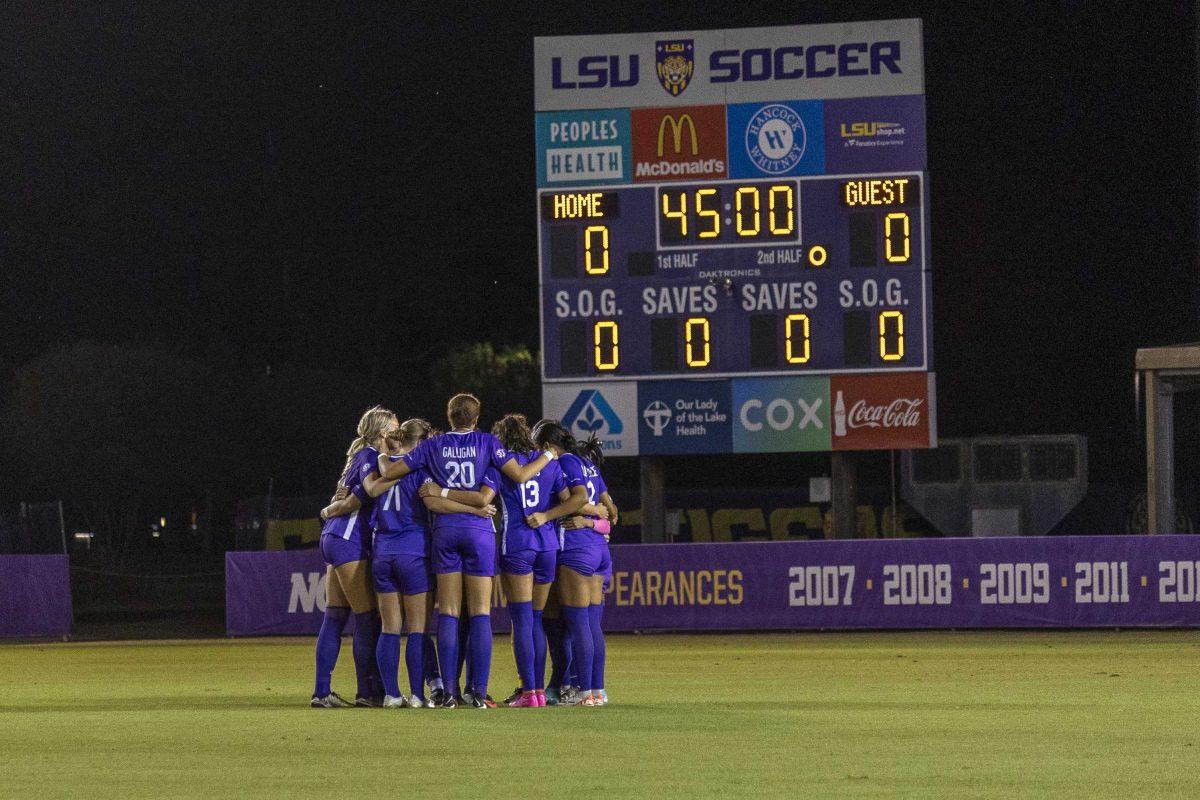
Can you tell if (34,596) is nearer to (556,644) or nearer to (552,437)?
(556,644)

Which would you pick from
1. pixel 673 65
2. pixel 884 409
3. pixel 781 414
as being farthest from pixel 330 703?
pixel 673 65

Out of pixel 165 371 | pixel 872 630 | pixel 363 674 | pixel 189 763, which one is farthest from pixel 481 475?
pixel 165 371

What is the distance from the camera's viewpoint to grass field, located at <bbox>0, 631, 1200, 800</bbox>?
285 inches

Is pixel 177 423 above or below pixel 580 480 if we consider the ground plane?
above

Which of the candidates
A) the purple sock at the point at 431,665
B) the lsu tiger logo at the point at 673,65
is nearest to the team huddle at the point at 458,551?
the purple sock at the point at 431,665

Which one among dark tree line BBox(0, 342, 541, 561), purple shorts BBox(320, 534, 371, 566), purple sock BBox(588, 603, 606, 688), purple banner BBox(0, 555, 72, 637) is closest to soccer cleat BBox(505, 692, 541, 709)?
purple sock BBox(588, 603, 606, 688)

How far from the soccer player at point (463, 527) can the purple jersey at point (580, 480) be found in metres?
0.21

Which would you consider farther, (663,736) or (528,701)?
(528,701)

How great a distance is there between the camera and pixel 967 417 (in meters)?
53.1

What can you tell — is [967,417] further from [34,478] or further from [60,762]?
[60,762]

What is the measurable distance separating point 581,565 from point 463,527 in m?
0.85

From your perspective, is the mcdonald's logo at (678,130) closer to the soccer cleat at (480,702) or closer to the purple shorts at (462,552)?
the purple shorts at (462,552)

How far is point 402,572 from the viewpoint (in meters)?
10.8

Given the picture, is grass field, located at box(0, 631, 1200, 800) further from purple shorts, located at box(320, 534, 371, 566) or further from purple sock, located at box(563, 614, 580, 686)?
purple shorts, located at box(320, 534, 371, 566)
